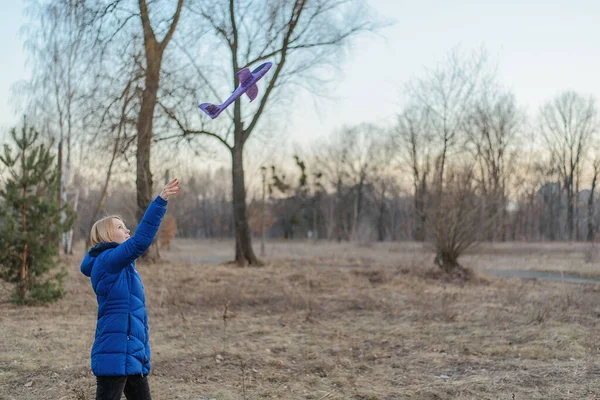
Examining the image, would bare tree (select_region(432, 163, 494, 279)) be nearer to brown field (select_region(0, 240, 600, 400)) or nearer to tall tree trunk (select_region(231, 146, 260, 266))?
brown field (select_region(0, 240, 600, 400))

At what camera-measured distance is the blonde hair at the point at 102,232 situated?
10.6 ft

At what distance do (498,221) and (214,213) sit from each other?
6599 cm

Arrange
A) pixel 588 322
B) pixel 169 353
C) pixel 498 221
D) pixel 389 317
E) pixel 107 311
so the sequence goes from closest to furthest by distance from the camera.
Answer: pixel 107 311, pixel 169 353, pixel 588 322, pixel 389 317, pixel 498 221

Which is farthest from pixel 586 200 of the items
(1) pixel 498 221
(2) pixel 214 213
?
(2) pixel 214 213

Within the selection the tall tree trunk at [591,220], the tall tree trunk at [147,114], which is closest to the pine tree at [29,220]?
the tall tree trunk at [147,114]

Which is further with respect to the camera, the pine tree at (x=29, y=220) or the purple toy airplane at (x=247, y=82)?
the pine tree at (x=29, y=220)

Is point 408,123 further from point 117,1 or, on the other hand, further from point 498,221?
point 117,1

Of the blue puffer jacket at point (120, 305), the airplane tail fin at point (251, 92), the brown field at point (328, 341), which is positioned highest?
the airplane tail fin at point (251, 92)

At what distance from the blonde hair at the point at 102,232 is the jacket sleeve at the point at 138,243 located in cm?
12

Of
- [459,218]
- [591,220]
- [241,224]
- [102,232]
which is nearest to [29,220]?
[102,232]

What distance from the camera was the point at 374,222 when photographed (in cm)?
5878

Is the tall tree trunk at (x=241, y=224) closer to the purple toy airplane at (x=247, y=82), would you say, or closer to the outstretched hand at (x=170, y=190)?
the purple toy airplane at (x=247, y=82)

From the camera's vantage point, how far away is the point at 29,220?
848cm

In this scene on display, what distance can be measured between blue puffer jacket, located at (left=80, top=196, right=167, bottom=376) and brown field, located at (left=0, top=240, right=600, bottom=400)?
179 centimetres
